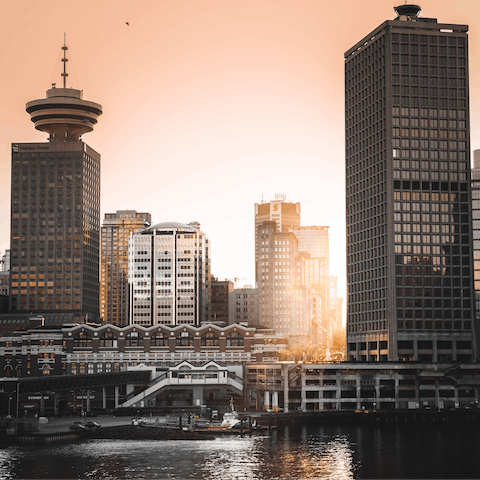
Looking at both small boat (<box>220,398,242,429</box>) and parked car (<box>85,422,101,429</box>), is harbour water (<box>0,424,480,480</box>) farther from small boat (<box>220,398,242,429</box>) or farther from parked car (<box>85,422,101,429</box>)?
parked car (<box>85,422,101,429</box>)

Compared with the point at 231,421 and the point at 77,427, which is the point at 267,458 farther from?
the point at 77,427

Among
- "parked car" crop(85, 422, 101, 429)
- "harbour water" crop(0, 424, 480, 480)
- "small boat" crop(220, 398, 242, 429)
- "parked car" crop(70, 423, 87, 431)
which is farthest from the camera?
"parked car" crop(85, 422, 101, 429)

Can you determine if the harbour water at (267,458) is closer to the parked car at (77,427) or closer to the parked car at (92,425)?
the parked car at (77,427)

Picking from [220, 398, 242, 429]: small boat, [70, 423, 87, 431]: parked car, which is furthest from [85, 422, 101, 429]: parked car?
[220, 398, 242, 429]: small boat

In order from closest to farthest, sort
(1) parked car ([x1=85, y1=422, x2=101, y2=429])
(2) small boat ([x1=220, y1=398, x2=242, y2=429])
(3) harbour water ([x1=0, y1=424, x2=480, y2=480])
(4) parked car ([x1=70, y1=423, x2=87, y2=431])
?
(3) harbour water ([x1=0, y1=424, x2=480, y2=480])
(4) parked car ([x1=70, y1=423, x2=87, y2=431])
(2) small boat ([x1=220, y1=398, x2=242, y2=429])
(1) parked car ([x1=85, y1=422, x2=101, y2=429])

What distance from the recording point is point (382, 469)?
136875 mm

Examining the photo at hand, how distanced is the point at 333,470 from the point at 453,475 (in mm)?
18493

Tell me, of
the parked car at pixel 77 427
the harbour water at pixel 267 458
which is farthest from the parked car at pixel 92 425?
the harbour water at pixel 267 458

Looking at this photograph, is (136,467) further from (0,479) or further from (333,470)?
(333,470)

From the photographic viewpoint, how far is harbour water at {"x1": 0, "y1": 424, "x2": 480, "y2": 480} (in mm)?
133375

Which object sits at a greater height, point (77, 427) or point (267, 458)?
point (77, 427)

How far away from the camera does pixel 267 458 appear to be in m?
148

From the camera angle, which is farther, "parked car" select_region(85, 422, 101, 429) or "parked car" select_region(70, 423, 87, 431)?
"parked car" select_region(85, 422, 101, 429)

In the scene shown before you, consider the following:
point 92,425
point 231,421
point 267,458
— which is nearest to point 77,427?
point 92,425
